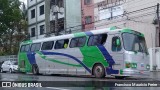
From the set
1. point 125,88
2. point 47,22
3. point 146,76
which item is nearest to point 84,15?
point 47,22

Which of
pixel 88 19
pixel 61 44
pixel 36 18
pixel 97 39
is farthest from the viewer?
pixel 36 18

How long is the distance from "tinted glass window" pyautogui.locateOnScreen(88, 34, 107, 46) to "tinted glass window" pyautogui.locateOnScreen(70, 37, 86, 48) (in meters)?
0.66

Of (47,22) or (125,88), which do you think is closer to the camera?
(125,88)

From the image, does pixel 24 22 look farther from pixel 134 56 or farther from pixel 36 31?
pixel 134 56

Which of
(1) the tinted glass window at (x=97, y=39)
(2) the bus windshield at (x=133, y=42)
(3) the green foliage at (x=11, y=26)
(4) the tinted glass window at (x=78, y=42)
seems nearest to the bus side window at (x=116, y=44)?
(2) the bus windshield at (x=133, y=42)

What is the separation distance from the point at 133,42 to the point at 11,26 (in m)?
33.4

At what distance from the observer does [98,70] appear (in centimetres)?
1891

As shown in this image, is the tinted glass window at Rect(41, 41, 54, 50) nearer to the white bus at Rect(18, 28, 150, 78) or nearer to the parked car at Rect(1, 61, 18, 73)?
the white bus at Rect(18, 28, 150, 78)

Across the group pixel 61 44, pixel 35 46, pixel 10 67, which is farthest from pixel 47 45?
pixel 10 67

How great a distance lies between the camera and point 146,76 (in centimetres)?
1855

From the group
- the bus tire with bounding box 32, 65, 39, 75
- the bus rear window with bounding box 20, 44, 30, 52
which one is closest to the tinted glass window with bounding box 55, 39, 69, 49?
the bus tire with bounding box 32, 65, 39, 75

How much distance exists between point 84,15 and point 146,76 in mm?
21153

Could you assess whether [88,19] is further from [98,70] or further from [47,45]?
[98,70]

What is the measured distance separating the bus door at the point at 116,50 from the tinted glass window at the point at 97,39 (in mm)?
580
